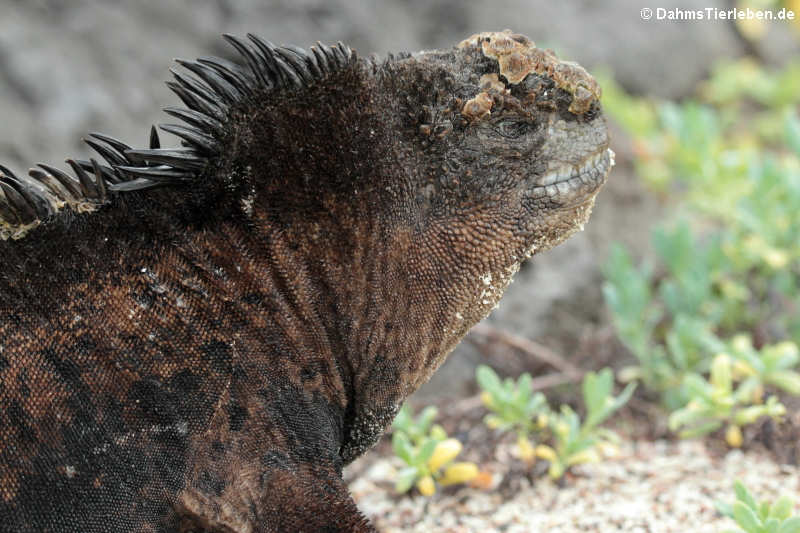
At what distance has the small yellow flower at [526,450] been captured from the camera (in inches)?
141

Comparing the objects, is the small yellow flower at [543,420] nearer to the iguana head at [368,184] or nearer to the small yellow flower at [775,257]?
the iguana head at [368,184]

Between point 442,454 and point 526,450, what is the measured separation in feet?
1.60

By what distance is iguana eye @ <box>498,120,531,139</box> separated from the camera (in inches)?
105

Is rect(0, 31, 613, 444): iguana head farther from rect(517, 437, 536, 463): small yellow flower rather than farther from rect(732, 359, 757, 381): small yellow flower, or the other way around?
rect(732, 359, 757, 381): small yellow flower

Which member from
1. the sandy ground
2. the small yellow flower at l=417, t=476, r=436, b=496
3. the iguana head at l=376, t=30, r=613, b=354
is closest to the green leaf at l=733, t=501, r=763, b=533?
the sandy ground

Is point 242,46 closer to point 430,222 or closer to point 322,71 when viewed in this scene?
point 322,71

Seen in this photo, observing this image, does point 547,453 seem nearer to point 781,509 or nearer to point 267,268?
point 781,509

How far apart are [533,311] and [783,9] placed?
558 cm

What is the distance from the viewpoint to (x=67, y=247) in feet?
7.59

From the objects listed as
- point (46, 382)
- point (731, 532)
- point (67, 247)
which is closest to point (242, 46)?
point (67, 247)

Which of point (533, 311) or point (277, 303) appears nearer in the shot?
point (277, 303)

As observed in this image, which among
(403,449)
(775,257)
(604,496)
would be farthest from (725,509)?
(775,257)

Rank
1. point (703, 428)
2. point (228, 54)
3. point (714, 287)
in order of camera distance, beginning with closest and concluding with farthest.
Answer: point (703, 428) → point (714, 287) → point (228, 54)

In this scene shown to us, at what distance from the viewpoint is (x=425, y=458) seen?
3.22 meters
